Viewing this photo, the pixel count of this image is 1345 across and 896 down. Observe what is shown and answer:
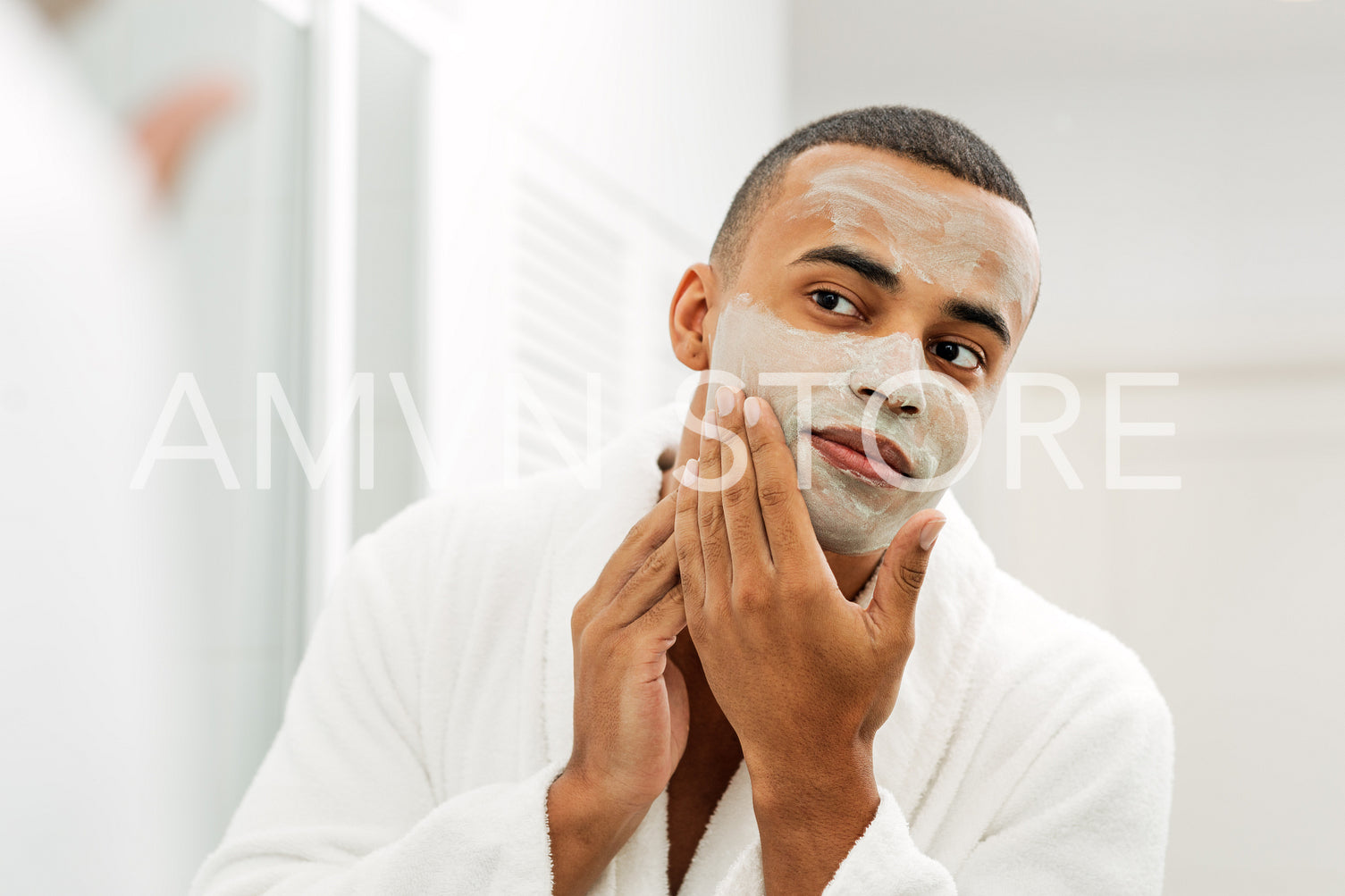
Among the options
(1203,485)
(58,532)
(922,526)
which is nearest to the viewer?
(922,526)

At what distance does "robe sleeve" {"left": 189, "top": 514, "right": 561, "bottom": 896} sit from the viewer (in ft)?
2.25

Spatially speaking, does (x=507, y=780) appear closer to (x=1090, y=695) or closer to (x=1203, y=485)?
(x=1090, y=695)

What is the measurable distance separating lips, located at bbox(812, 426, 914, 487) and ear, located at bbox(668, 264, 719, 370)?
18cm

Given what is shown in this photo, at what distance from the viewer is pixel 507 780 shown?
818mm

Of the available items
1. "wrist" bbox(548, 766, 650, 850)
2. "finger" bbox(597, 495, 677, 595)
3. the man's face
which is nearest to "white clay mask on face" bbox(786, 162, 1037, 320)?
the man's face

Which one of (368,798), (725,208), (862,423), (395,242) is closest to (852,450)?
(862,423)

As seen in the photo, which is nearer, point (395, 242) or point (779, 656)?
point (779, 656)

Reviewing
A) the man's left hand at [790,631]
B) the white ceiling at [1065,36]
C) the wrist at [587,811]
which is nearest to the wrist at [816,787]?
the man's left hand at [790,631]

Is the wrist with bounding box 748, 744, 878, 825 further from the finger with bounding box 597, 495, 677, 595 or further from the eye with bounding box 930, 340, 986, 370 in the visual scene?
the eye with bounding box 930, 340, 986, 370

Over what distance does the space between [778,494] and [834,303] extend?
0.15 metres

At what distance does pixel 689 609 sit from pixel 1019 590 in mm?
358

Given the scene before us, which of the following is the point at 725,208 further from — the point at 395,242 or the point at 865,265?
the point at 865,265

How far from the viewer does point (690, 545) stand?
2.29ft

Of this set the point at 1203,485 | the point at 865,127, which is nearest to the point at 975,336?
the point at 865,127
